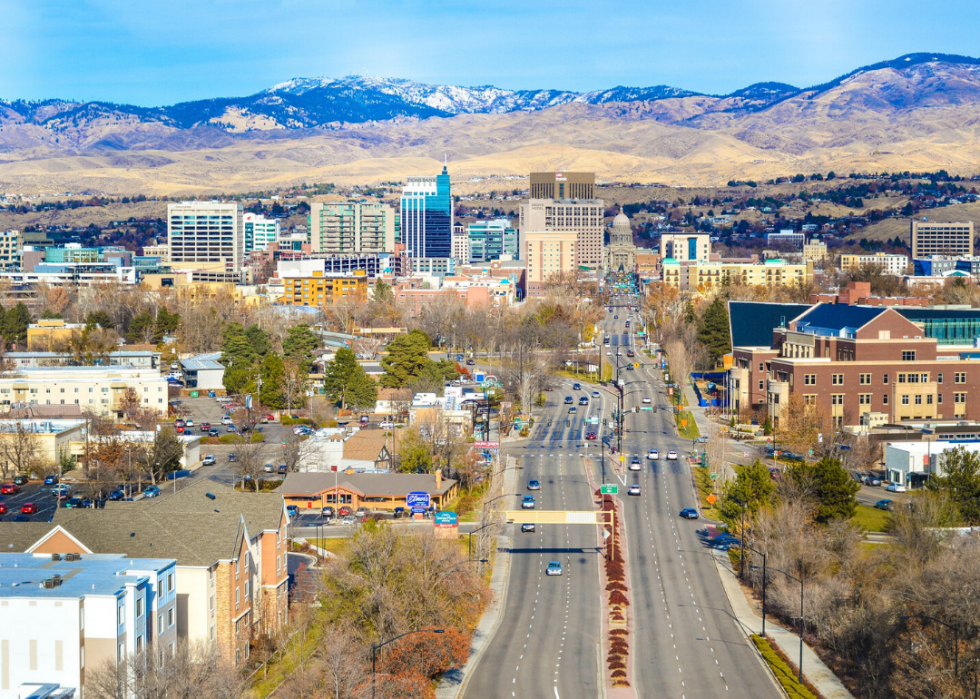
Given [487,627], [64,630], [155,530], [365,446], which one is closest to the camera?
[64,630]

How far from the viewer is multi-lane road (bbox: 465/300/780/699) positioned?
142 feet

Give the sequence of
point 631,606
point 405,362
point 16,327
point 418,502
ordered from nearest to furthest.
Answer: point 631,606 < point 418,502 < point 405,362 < point 16,327

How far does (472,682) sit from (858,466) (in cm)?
3960

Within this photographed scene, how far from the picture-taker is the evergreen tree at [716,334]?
393 feet

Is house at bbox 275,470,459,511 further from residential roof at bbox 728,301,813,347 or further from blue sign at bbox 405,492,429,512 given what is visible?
residential roof at bbox 728,301,813,347

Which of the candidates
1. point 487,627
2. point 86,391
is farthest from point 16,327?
point 487,627

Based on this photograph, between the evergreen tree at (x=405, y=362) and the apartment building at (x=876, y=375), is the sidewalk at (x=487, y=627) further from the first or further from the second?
the evergreen tree at (x=405, y=362)

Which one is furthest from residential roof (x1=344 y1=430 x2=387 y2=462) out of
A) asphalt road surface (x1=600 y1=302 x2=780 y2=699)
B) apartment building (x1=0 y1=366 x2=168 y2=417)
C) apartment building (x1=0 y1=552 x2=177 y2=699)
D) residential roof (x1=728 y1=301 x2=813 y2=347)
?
residential roof (x1=728 y1=301 x2=813 y2=347)

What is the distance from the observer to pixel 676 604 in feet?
172

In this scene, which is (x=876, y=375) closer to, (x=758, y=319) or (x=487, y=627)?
(x=758, y=319)

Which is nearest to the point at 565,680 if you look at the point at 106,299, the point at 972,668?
the point at 972,668

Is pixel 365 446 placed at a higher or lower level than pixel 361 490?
higher

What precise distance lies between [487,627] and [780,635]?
425 inches

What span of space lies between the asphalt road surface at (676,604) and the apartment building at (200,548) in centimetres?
1324
